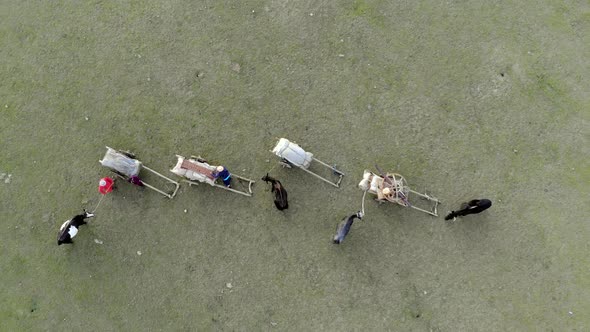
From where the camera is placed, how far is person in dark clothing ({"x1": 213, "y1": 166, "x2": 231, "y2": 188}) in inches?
322

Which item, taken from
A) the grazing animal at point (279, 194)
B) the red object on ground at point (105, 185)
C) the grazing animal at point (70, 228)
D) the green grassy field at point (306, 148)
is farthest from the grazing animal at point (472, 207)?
the grazing animal at point (70, 228)

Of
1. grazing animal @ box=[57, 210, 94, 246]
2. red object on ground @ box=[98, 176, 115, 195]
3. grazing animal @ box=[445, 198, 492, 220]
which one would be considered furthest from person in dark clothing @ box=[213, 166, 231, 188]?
grazing animal @ box=[445, 198, 492, 220]

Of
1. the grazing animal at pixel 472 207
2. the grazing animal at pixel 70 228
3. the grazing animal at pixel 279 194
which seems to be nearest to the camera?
the grazing animal at pixel 472 207

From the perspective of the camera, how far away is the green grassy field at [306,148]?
8.24m

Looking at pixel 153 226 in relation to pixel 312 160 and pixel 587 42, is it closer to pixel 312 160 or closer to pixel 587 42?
pixel 312 160

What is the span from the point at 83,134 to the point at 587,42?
11266mm

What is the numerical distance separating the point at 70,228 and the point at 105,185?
111 centimetres

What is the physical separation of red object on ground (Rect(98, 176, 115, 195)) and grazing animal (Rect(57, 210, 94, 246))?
2.02ft

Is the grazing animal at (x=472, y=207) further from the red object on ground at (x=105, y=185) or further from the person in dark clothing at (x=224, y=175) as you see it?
the red object on ground at (x=105, y=185)

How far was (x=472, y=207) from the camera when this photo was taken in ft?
25.4

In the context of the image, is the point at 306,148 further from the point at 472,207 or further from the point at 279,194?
the point at 472,207

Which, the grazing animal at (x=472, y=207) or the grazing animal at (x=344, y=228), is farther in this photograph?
the grazing animal at (x=344, y=228)

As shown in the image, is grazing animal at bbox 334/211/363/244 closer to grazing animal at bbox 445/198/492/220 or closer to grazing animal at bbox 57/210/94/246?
grazing animal at bbox 445/198/492/220

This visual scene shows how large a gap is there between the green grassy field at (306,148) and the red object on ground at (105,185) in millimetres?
363
